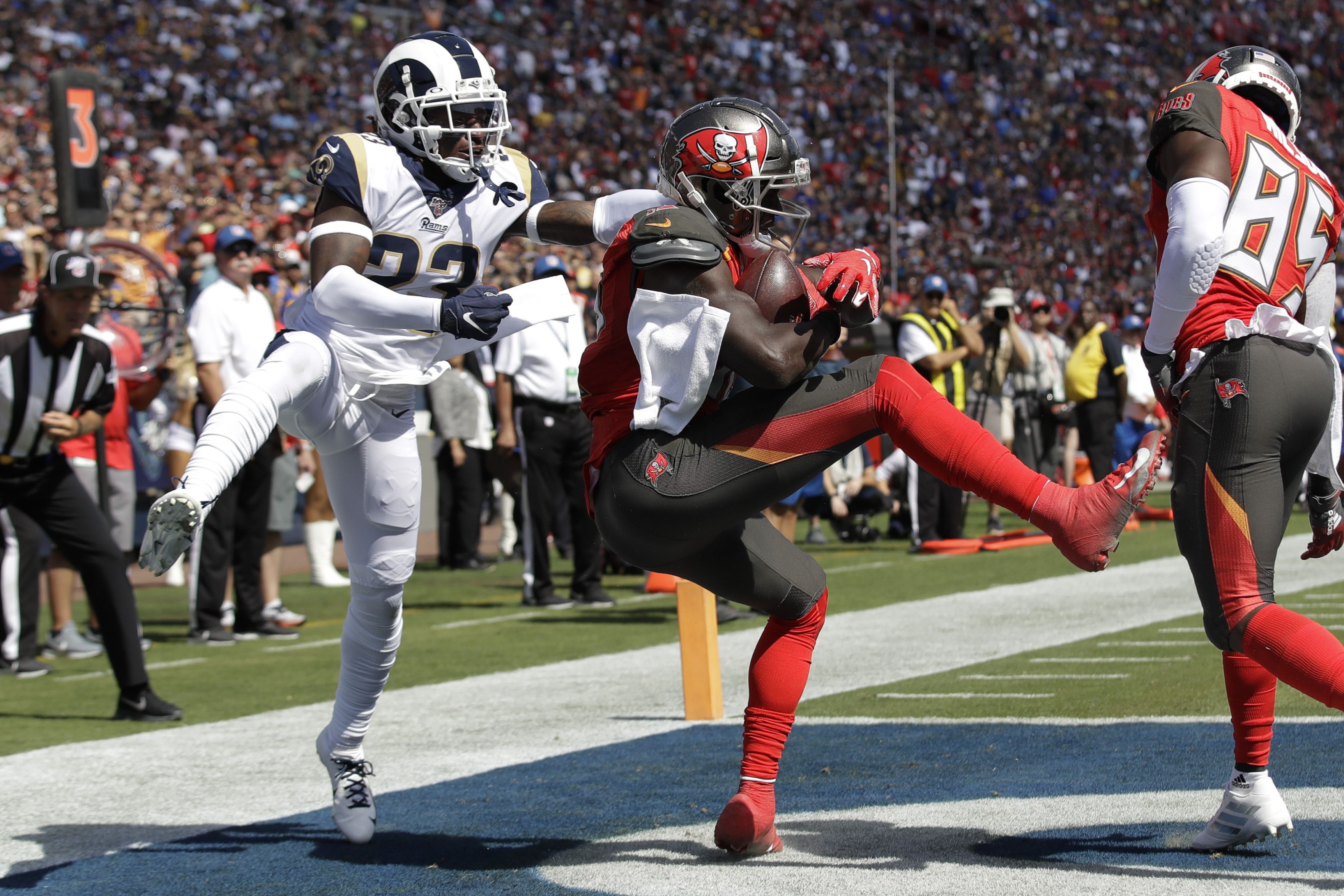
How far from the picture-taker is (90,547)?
647 cm

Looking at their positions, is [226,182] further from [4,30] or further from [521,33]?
[521,33]

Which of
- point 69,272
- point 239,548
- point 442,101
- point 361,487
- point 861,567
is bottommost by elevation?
point 861,567

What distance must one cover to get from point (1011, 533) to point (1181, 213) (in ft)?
32.8

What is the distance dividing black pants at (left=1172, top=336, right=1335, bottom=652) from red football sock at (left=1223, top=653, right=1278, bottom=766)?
12 cm

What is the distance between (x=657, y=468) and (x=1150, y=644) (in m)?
4.58

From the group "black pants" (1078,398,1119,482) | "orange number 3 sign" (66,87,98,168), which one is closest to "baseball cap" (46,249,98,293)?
"orange number 3 sign" (66,87,98,168)

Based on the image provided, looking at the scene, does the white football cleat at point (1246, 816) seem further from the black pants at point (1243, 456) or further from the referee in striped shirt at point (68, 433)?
the referee in striped shirt at point (68, 433)

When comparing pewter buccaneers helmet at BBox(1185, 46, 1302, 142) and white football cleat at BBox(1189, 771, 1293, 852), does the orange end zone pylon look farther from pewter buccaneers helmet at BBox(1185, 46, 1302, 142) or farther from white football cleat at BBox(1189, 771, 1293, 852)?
pewter buccaneers helmet at BBox(1185, 46, 1302, 142)

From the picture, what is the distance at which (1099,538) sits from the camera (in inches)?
127

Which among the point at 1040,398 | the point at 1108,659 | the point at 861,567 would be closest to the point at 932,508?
the point at 861,567

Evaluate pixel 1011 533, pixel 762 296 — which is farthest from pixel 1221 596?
pixel 1011 533

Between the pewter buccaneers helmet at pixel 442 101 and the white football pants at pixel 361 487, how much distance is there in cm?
65

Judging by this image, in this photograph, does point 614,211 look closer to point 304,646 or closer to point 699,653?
point 699,653

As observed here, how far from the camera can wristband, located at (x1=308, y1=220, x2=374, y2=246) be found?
4.11 metres
